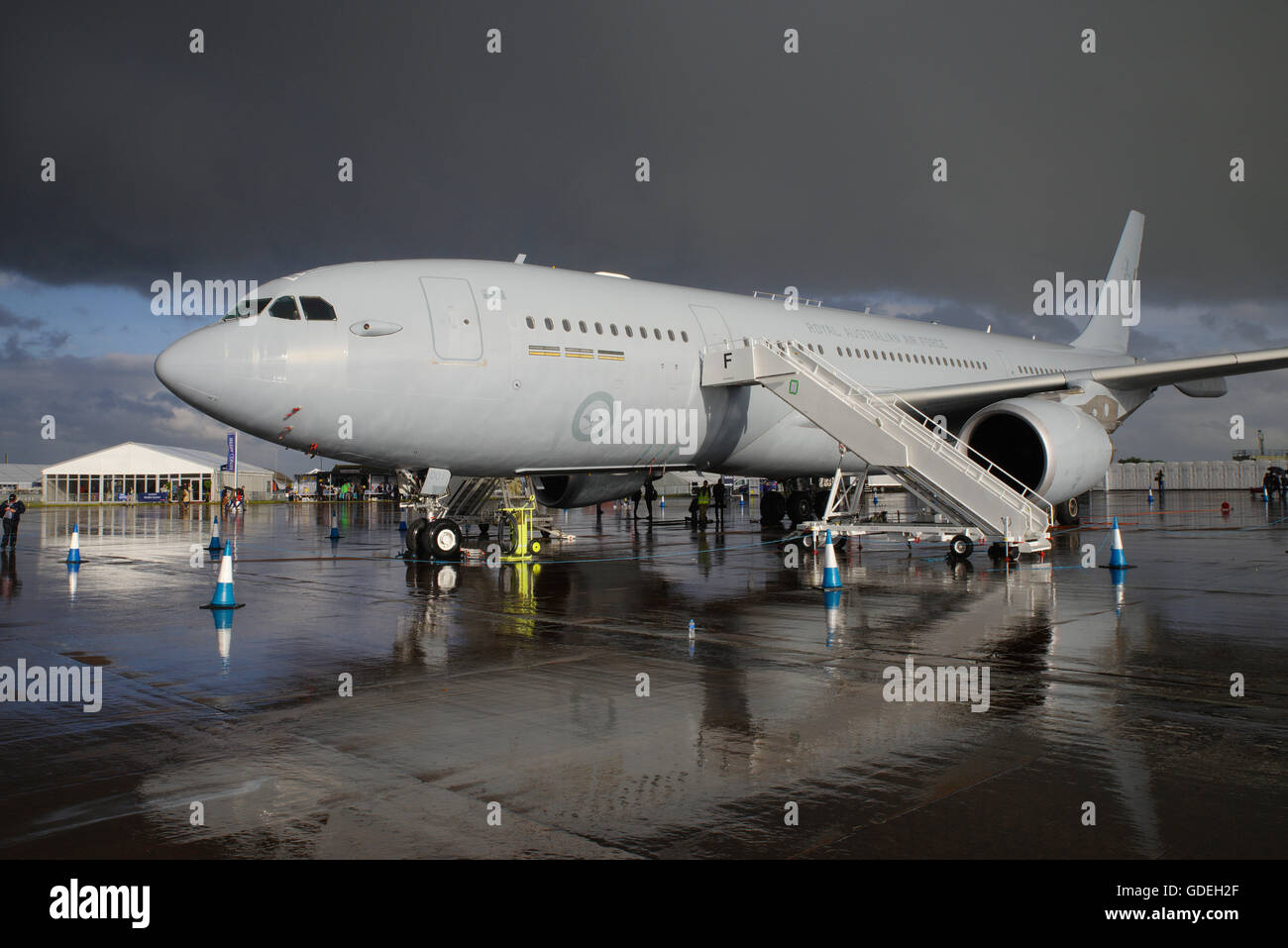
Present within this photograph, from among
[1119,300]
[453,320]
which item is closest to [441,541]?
[453,320]

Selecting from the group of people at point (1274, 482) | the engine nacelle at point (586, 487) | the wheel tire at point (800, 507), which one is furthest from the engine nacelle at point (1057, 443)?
the group of people at point (1274, 482)

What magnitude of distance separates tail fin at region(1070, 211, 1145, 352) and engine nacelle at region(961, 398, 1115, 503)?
41.8 ft

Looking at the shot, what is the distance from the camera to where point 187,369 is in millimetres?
11844

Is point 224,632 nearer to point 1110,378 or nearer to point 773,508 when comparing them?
point 1110,378

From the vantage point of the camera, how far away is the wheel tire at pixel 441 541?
15250 mm

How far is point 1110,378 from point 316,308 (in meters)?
14.4

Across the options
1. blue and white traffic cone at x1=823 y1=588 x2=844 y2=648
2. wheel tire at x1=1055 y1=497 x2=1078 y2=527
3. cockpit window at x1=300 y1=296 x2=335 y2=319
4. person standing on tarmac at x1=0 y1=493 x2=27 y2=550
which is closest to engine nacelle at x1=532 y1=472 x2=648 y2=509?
cockpit window at x1=300 y1=296 x2=335 y2=319

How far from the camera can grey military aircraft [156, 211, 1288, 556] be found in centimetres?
1236

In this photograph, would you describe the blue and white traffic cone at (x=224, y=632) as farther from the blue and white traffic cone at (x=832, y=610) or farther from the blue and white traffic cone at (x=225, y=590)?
the blue and white traffic cone at (x=832, y=610)

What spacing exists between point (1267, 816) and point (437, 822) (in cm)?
331

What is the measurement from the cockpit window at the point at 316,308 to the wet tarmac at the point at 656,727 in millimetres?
3794

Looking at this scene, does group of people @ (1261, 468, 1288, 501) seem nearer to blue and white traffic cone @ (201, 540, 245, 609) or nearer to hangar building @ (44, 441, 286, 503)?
blue and white traffic cone @ (201, 540, 245, 609)
